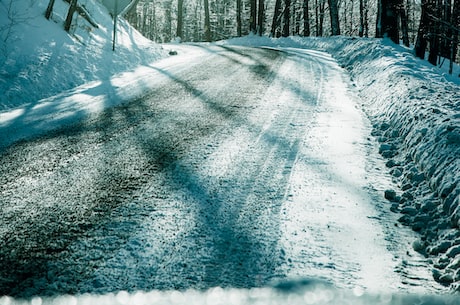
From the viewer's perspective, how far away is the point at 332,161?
452 centimetres

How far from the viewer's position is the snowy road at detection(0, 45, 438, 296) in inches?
101

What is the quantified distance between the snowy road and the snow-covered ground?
0.02 meters

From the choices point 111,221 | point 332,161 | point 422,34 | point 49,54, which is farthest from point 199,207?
point 422,34

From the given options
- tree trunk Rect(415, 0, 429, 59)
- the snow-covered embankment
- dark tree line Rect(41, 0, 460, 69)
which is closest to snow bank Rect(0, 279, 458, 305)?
the snow-covered embankment

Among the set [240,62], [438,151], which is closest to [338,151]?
[438,151]

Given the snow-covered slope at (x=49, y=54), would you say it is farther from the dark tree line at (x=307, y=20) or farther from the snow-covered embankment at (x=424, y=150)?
the snow-covered embankment at (x=424, y=150)

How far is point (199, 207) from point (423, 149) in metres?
2.50

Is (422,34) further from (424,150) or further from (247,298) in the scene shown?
(247,298)

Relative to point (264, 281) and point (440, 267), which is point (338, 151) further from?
point (264, 281)

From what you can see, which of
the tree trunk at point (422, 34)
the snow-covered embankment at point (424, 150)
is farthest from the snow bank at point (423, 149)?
the tree trunk at point (422, 34)

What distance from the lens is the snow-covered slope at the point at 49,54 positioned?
26.9 ft

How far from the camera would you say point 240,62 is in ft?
40.5

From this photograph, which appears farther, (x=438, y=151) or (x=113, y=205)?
(x=438, y=151)

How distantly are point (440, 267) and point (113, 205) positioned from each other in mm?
2579
